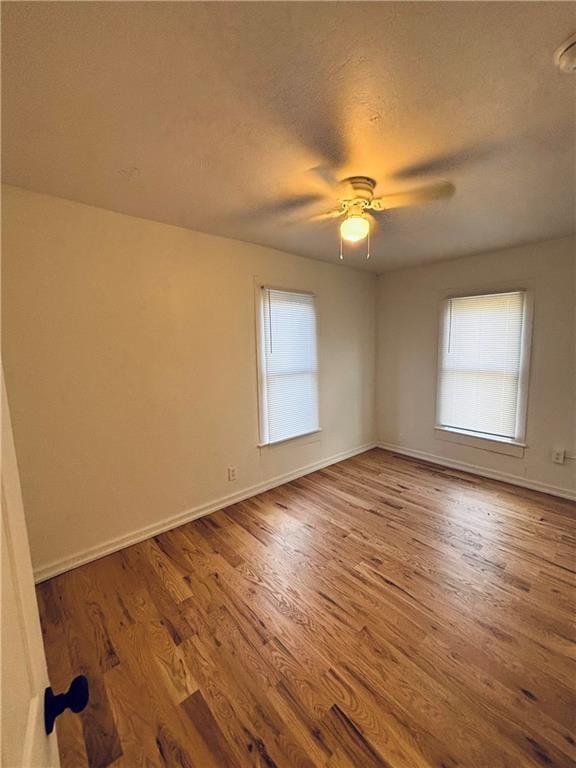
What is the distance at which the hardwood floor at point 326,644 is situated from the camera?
3.83 ft

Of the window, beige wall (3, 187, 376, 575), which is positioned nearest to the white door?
beige wall (3, 187, 376, 575)

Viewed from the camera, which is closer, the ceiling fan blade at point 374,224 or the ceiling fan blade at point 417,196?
the ceiling fan blade at point 417,196

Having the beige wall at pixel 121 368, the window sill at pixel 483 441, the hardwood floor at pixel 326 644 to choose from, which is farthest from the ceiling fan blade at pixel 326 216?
the window sill at pixel 483 441

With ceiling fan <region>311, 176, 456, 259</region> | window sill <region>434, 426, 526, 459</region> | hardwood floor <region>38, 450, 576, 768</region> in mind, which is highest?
ceiling fan <region>311, 176, 456, 259</region>

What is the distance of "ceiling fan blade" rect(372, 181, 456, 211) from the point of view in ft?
5.49

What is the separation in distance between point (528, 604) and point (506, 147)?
239 cm

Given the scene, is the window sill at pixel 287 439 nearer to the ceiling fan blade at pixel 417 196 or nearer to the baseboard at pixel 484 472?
the baseboard at pixel 484 472

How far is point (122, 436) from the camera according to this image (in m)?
2.27

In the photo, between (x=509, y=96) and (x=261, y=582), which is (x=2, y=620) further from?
(x=509, y=96)

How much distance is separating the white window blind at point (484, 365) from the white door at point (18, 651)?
3.74m

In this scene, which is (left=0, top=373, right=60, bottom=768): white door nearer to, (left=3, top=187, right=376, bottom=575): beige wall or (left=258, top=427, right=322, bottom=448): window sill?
(left=3, top=187, right=376, bottom=575): beige wall

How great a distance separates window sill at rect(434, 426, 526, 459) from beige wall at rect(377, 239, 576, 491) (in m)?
0.05

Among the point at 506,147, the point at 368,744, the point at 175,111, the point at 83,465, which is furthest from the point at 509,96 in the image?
the point at 83,465

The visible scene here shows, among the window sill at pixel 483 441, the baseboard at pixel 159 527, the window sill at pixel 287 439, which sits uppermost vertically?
the window sill at pixel 287 439
